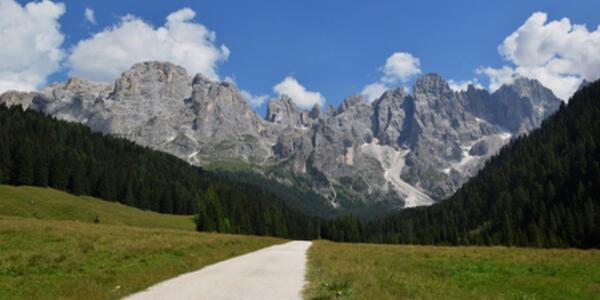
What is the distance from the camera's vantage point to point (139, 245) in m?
33.2

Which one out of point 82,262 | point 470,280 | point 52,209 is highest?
point 52,209

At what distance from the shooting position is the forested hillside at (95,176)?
349 feet

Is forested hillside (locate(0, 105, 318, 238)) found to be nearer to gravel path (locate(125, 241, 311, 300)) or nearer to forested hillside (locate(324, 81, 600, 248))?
forested hillside (locate(324, 81, 600, 248))

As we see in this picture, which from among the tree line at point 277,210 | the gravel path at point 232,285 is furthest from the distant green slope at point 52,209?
the gravel path at point 232,285

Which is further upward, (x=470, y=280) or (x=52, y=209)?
(x=52, y=209)

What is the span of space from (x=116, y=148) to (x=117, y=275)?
186 m

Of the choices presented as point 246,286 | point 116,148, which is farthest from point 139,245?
point 116,148

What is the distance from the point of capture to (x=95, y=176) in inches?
4941

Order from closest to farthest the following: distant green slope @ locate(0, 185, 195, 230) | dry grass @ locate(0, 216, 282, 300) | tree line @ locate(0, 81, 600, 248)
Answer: dry grass @ locate(0, 216, 282, 300) → distant green slope @ locate(0, 185, 195, 230) → tree line @ locate(0, 81, 600, 248)

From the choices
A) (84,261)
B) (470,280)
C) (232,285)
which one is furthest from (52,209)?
(470,280)

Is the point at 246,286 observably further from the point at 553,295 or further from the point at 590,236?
the point at 590,236

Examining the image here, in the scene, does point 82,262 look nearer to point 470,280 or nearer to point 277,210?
point 470,280

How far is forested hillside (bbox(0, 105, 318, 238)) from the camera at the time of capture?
10638 cm

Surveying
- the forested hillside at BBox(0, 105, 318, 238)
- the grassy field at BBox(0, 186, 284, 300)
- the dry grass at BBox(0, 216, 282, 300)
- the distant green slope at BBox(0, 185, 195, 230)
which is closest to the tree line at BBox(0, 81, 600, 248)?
the forested hillside at BBox(0, 105, 318, 238)
